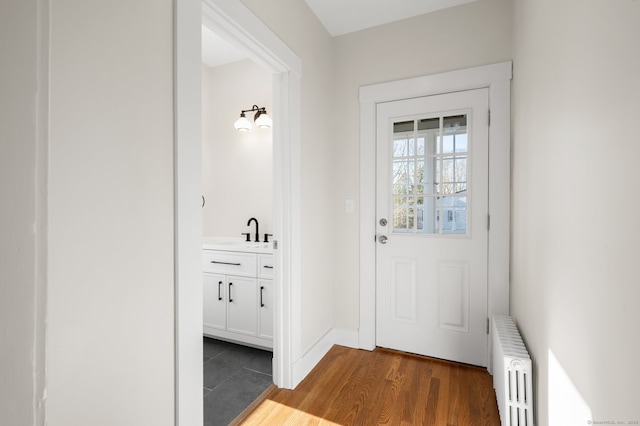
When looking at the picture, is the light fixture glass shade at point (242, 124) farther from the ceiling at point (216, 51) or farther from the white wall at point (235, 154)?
the ceiling at point (216, 51)

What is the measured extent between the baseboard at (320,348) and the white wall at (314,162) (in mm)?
58

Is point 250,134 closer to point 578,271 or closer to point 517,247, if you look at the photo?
point 517,247

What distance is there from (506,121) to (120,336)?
2.45 meters

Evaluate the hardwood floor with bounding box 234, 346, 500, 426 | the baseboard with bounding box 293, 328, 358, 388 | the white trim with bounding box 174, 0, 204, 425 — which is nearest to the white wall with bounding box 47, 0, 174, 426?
the white trim with bounding box 174, 0, 204, 425

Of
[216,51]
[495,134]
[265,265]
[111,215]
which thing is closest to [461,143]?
[495,134]

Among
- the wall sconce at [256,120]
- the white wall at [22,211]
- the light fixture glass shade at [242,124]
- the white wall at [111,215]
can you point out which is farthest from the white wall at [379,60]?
the white wall at [22,211]

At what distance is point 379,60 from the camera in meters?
2.54

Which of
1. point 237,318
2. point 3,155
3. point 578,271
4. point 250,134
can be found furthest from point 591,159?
point 250,134

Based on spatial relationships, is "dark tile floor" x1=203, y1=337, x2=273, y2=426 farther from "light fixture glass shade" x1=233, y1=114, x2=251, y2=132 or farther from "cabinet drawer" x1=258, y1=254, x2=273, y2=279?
"light fixture glass shade" x1=233, y1=114, x2=251, y2=132

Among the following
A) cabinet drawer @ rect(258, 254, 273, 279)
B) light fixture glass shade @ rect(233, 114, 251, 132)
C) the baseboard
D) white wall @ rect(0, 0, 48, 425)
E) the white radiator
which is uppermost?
light fixture glass shade @ rect(233, 114, 251, 132)

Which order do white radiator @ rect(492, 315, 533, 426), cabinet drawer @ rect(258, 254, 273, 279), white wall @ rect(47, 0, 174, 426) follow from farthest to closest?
cabinet drawer @ rect(258, 254, 273, 279), white radiator @ rect(492, 315, 533, 426), white wall @ rect(47, 0, 174, 426)

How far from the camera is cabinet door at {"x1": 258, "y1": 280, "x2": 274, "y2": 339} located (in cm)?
251

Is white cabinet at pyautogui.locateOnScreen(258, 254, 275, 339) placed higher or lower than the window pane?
lower

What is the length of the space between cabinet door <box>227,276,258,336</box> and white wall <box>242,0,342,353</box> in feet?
1.68
